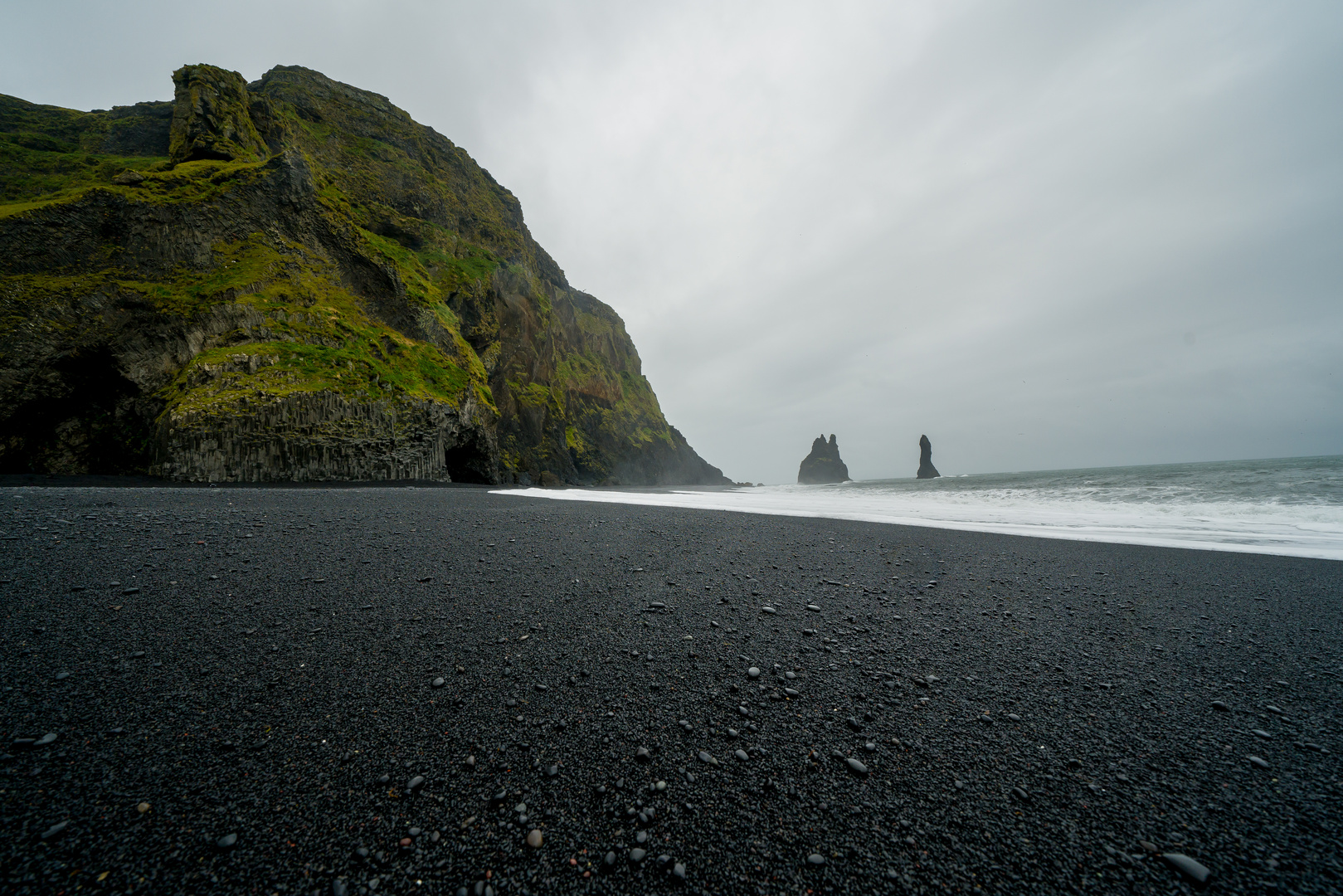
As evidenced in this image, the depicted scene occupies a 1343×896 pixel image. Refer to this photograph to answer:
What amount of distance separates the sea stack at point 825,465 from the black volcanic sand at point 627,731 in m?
90.8

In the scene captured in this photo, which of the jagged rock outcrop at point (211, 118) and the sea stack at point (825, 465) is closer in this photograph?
the jagged rock outcrop at point (211, 118)

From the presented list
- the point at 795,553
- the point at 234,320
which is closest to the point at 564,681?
the point at 795,553

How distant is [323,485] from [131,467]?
265 inches

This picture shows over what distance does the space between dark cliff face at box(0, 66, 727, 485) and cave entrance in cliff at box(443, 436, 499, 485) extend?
0.11 m

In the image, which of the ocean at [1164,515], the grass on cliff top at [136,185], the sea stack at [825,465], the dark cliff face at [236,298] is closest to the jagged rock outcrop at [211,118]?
the dark cliff face at [236,298]

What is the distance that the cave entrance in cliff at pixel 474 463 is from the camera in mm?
20453

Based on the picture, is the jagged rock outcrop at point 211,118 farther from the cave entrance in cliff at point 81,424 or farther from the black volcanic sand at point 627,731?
the black volcanic sand at point 627,731

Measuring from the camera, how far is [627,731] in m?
1.95

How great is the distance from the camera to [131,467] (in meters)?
13.7

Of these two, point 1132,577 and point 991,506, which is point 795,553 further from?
point 991,506

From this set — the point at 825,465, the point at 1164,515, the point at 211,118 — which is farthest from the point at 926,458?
the point at 211,118

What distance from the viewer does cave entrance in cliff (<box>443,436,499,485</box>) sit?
20.5m

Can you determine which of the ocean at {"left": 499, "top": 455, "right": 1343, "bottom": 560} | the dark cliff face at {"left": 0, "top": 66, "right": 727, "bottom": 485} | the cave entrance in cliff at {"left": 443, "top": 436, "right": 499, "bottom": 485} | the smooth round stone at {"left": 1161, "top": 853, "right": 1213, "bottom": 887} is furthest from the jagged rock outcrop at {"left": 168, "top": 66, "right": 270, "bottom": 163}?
the smooth round stone at {"left": 1161, "top": 853, "right": 1213, "bottom": 887}

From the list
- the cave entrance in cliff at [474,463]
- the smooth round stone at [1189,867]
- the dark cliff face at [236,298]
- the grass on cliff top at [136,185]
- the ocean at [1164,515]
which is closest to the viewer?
the smooth round stone at [1189,867]
